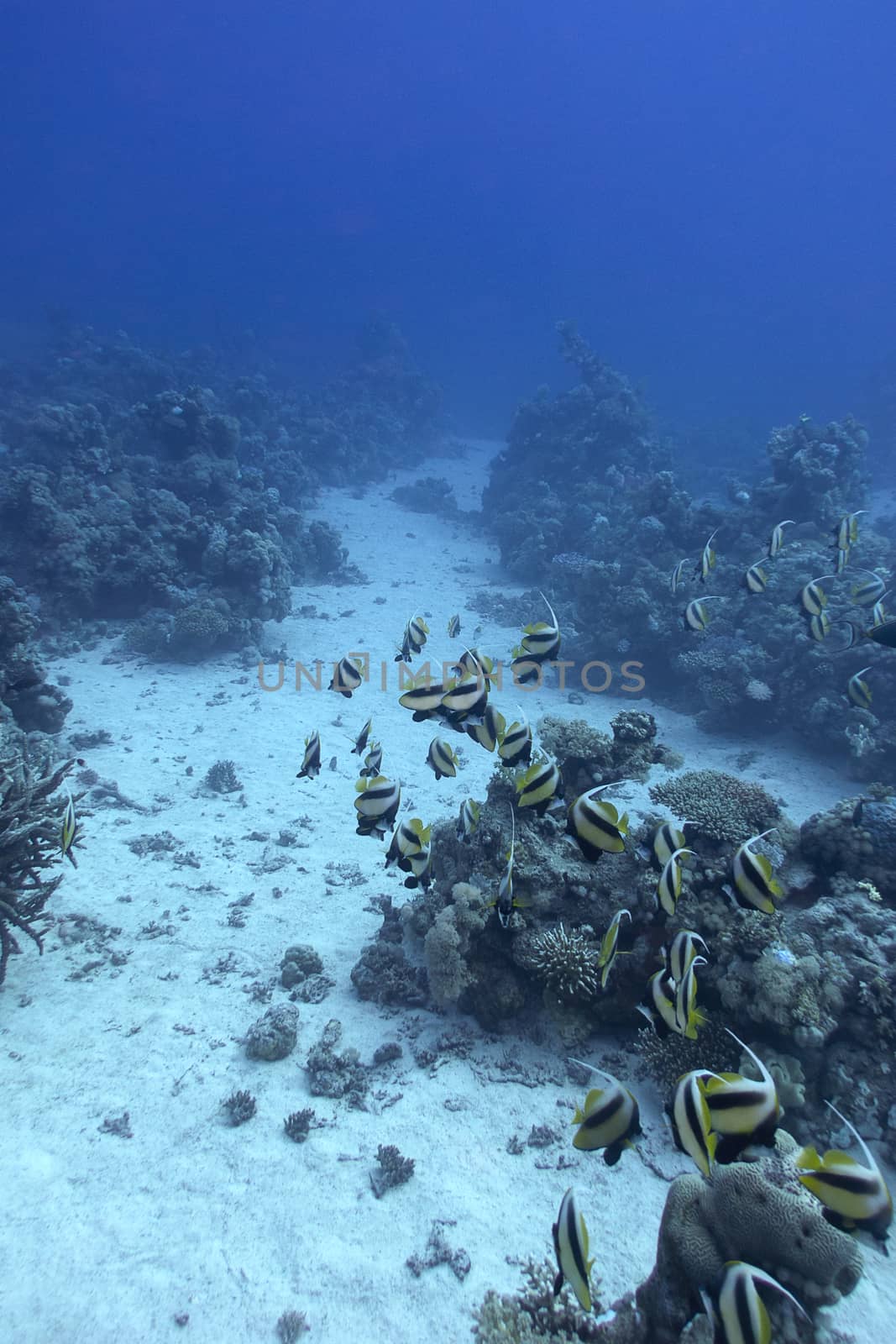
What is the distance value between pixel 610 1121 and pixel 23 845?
566cm

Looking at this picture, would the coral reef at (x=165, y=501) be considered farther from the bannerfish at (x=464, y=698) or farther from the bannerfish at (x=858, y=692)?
the bannerfish at (x=858, y=692)

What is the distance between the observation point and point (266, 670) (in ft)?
46.7

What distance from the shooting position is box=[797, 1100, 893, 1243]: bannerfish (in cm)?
232

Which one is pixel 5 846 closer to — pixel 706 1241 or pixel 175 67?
pixel 706 1241

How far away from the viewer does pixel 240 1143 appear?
4641mm

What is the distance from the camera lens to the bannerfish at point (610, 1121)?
2.64 m

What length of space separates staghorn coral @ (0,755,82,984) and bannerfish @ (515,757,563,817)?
15.3 ft

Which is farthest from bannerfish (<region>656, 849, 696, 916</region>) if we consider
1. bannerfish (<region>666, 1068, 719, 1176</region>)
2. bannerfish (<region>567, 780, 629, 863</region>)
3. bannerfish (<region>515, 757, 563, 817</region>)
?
bannerfish (<region>666, 1068, 719, 1176</region>)

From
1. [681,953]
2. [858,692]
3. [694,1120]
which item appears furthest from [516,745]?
[858,692]

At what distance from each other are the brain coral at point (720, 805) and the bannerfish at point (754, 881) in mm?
2693

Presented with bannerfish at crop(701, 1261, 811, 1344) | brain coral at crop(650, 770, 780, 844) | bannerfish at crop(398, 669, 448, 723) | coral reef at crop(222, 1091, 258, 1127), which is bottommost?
coral reef at crop(222, 1091, 258, 1127)

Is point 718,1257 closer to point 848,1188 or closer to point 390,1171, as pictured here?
point 848,1188

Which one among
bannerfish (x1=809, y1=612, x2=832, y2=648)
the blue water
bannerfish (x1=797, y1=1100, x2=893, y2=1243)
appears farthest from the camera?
the blue water

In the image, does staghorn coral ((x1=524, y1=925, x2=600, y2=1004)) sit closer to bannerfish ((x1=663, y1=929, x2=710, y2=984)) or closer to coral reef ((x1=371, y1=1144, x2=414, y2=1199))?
coral reef ((x1=371, y1=1144, x2=414, y2=1199))
